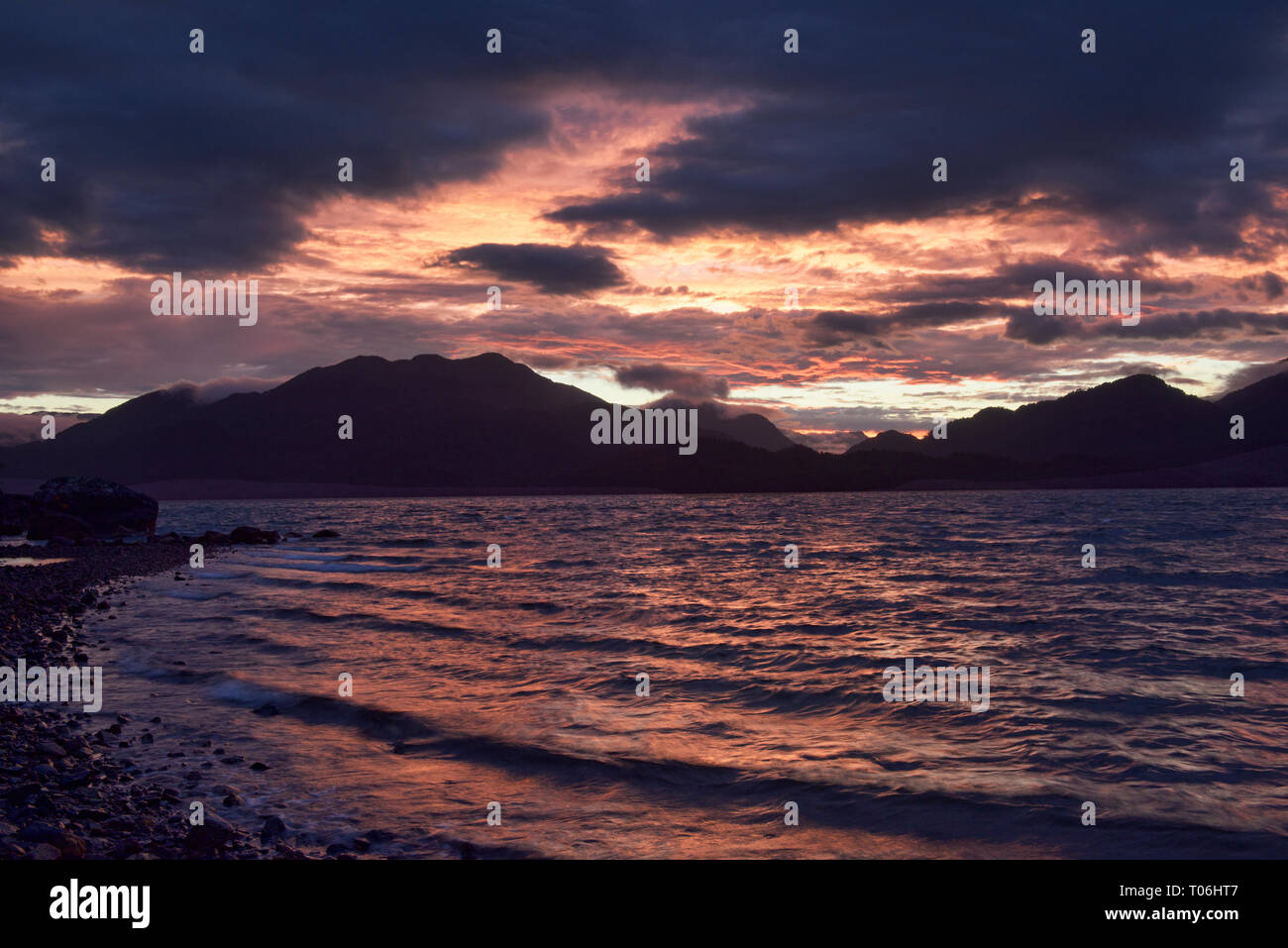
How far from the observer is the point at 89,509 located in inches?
2297

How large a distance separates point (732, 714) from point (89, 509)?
2423 inches

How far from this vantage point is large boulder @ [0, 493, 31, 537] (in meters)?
65.1

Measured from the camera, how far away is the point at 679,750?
434 inches

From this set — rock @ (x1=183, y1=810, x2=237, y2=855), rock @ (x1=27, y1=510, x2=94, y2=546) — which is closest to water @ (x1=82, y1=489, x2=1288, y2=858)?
rock @ (x1=183, y1=810, x2=237, y2=855)

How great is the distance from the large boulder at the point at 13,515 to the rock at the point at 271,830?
234 feet

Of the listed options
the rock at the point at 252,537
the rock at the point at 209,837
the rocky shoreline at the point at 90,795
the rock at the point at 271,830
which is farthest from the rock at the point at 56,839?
the rock at the point at 252,537

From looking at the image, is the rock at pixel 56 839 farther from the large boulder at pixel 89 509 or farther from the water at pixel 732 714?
the large boulder at pixel 89 509

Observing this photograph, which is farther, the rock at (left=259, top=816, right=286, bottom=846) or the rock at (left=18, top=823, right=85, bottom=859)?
the rock at (left=259, top=816, right=286, bottom=846)

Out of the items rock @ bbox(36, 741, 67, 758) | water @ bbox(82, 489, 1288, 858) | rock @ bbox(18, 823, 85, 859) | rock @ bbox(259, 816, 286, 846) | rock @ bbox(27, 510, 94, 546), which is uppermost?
rock @ bbox(27, 510, 94, 546)

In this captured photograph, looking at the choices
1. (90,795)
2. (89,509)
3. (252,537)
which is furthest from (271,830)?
(89,509)

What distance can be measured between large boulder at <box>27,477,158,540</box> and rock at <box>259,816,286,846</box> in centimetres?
5995

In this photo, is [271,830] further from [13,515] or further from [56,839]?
[13,515]

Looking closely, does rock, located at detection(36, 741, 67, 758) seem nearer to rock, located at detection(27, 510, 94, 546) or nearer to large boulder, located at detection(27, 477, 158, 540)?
rock, located at detection(27, 510, 94, 546)
